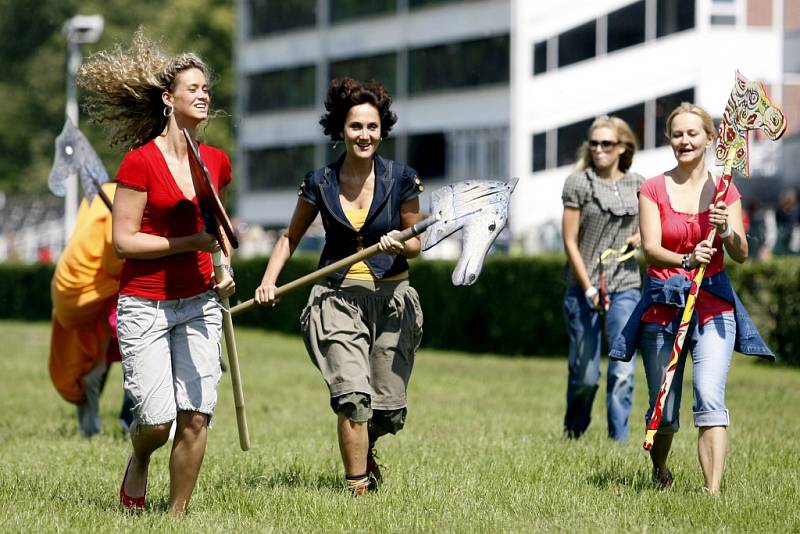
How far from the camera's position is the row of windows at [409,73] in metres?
45.3

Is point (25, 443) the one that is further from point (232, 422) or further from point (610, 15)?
point (610, 15)

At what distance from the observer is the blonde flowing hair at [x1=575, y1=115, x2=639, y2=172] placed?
397 inches

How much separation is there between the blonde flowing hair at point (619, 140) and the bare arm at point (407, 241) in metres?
2.85

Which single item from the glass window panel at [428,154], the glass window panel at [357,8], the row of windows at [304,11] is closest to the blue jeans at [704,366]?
the glass window panel at [428,154]

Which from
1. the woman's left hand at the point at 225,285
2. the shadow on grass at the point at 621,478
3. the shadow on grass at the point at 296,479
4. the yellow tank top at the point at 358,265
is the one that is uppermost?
the yellow tank top at the point at 358,265

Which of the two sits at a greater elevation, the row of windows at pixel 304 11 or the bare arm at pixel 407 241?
the row of windows at pixel 304 11

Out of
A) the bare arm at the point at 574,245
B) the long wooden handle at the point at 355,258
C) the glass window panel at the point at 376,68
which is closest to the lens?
the long wooden handle at the point at 355,258

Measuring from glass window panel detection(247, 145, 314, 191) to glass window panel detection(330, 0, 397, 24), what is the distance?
513 centimetres

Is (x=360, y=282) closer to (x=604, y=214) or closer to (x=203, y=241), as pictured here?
(x=203, y=241)

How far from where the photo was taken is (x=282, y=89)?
56344mm

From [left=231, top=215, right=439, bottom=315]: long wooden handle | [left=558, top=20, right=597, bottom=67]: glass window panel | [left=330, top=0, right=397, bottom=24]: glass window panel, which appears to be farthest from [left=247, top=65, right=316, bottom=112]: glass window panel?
[left=231, top=215, right=439, bottom=315]: long wooden handle

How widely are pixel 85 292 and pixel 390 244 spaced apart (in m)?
4.32

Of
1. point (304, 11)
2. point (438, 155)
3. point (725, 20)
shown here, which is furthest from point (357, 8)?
point (725, 20)

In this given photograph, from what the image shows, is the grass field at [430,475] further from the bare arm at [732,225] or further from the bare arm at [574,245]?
the bare arm at [732,225]
